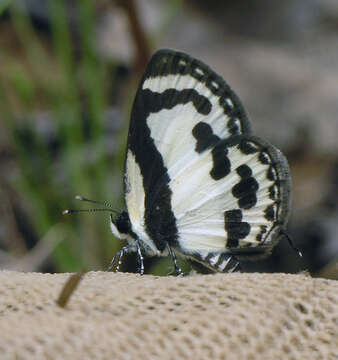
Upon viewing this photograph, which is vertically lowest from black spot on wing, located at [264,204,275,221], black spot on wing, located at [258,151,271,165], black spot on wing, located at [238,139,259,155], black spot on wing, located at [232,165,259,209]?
black spot on wing, located at [264,204,275,221]

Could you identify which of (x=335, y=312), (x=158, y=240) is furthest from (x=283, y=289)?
(x=158, y=240)

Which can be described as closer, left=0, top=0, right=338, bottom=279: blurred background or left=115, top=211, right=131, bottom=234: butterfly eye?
left=115, top=211, right=131, bottom=234: butterfly eye

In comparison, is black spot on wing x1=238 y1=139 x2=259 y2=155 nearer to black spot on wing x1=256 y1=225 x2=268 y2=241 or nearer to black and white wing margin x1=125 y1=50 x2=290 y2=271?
black and white wing margin x1=125 y1=50 x2=290 y2=271

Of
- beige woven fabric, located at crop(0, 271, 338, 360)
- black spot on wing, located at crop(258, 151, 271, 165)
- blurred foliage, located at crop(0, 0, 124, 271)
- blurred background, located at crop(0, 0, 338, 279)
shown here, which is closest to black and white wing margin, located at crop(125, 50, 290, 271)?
black spot on wing, located at crop(258, 151, 271, 165)

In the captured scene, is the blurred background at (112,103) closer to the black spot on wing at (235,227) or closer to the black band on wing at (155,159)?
the black band on wing at (155,159)

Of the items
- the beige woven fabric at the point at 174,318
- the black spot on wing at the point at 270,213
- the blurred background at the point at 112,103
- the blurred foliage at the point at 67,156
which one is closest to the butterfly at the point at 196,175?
the black spot on wing at the point at 270,213
